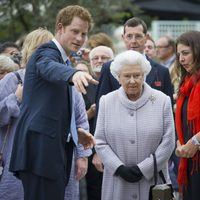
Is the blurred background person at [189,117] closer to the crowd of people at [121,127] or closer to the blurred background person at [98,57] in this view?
the crowd of people at [121,127]

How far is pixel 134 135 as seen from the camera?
6.58m

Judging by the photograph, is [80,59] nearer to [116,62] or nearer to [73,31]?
[116,62]

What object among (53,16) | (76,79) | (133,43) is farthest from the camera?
(53,16)

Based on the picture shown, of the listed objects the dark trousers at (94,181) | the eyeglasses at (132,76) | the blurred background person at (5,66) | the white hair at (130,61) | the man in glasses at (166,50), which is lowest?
the dark trousers at (94,181)

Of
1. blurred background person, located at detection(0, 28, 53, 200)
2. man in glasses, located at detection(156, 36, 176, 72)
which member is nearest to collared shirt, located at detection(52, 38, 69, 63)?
blurred background person, located at detection(0, 28, 53, 200)

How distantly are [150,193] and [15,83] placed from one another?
1.68m

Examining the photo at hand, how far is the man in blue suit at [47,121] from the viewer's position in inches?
218

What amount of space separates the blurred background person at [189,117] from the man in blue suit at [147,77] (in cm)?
70

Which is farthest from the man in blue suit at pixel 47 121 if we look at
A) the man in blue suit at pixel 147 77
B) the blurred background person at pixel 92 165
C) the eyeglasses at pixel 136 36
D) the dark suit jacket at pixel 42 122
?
the blurred background person at pixel 92 165

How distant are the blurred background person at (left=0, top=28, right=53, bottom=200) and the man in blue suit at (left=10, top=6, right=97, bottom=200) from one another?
1037mm

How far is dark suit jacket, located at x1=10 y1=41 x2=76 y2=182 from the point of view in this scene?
552cm

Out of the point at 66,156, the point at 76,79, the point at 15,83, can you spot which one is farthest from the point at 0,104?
the point at 76,79

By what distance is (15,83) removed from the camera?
6867 mm

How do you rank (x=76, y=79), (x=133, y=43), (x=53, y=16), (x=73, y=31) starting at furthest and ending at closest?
(x=53, y=16) < (x=133, y=43) < (x=73, y=31) < (x=76, y=79)
